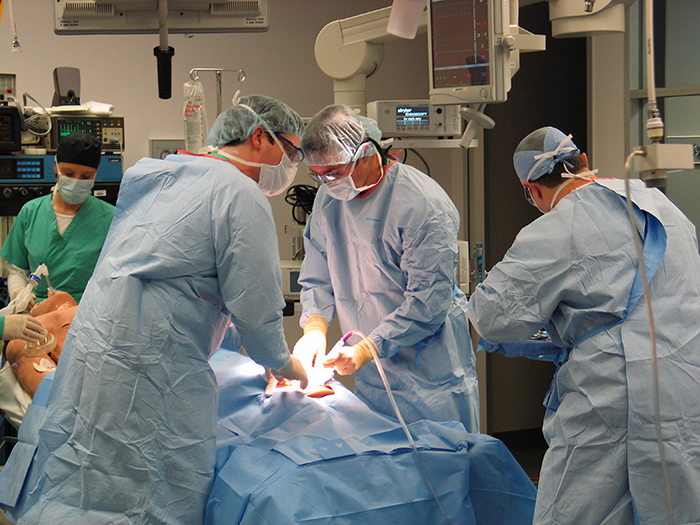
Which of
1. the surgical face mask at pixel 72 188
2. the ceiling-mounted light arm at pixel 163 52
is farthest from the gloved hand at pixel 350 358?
the surgical face mask at pixel 72 188

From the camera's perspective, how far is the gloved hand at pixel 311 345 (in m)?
2.18

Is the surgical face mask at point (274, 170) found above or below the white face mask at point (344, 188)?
above

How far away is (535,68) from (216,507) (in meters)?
3.43

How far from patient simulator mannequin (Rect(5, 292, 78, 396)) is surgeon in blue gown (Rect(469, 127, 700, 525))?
162 cm

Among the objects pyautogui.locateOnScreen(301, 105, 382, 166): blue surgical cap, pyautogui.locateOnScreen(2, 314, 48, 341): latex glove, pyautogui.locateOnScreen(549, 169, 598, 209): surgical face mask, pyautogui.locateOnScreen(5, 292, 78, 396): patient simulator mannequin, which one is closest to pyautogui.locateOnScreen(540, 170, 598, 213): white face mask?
pyautogui.locateOnScreen(549, 169, 598, 209): surgical face mask

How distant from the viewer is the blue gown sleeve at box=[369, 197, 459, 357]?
2.03 meters

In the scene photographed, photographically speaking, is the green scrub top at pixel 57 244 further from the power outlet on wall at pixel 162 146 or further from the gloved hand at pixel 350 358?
Answer: the gloved hand at pixel 350 358

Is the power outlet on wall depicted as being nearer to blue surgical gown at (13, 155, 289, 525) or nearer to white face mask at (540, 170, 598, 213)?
blue surgical gown at (13, 155, 289, 525)

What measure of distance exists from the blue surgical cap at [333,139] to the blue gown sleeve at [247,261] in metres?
0.52

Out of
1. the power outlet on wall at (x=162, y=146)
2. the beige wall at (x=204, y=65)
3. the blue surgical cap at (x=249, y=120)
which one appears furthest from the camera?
the power outlet on wall at (x=162, y=146)

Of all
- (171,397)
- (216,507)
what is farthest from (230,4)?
(216,507)

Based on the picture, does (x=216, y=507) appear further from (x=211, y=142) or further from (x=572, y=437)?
(x=211, y=142)

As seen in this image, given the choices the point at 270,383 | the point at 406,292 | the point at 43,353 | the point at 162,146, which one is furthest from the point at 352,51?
the point at 162,146

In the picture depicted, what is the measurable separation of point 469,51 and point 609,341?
3.31 feet
